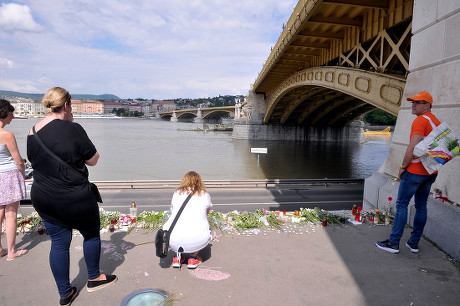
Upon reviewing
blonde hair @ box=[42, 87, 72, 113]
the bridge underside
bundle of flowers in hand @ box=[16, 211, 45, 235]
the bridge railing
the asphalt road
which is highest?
the bridge underside

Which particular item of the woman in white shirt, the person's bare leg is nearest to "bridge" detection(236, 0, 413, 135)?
the woman in white shirt

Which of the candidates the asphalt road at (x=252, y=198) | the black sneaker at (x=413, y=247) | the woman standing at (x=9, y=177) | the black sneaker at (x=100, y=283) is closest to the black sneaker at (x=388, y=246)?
the black sneaker at (x=413, y=247)

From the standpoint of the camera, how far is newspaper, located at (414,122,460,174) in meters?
3.22

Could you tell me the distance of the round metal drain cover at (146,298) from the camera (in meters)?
2.62

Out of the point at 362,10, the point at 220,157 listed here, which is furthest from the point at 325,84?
the point at 220,157

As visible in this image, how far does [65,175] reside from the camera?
2420 mm

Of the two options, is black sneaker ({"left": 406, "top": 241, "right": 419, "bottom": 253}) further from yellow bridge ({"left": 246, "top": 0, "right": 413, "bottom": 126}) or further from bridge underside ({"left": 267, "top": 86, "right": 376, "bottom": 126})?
bridge underside ({"left": 267, "top": 86, "right": 376, "bottom": 126})

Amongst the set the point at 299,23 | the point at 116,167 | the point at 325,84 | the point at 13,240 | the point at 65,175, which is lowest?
the point at 116,167

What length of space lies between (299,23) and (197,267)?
10030 mm

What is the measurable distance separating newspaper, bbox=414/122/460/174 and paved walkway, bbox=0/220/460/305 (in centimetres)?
109

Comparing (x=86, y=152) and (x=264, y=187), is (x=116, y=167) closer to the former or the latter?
(x=264, y=187)

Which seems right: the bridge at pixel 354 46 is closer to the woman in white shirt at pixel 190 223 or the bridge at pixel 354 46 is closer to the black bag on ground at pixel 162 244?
the woman in white shirt at pixel 190 223

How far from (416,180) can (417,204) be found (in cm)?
33

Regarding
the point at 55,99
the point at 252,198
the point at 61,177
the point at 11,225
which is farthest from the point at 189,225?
the point at 252,198
